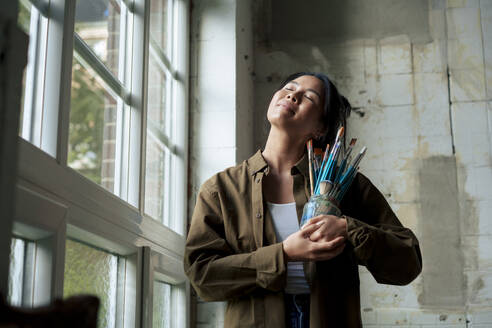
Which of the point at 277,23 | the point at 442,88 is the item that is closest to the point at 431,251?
the point at 442,88

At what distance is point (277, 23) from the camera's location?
410 centimetres

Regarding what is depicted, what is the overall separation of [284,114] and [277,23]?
6.76 feet

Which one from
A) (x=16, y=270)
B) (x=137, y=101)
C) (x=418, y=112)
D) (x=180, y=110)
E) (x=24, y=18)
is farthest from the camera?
(x=418, y=112)

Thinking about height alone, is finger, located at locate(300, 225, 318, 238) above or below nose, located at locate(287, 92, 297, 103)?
below

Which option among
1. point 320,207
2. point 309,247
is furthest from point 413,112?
point 309,247

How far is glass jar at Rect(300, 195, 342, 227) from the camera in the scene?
1.84 metres

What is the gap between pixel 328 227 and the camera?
1799 mm

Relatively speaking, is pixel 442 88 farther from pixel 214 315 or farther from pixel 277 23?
pixel 214 315

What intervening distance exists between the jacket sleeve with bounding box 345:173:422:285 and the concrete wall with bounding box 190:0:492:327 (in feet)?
4.54

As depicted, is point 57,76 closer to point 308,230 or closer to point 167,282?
point 308,230

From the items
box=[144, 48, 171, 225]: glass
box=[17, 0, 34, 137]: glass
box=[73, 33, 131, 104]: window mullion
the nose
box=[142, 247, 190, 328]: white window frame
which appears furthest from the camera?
box=[144, 48, 171, 225]: glass

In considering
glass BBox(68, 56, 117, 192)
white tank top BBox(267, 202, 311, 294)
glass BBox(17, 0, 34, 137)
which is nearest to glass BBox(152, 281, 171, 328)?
glass BBox(68, 56, 117, 192)

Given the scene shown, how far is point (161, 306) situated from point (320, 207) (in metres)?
1.37

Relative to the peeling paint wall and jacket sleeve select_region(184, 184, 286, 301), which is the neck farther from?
the peeling paint wall
